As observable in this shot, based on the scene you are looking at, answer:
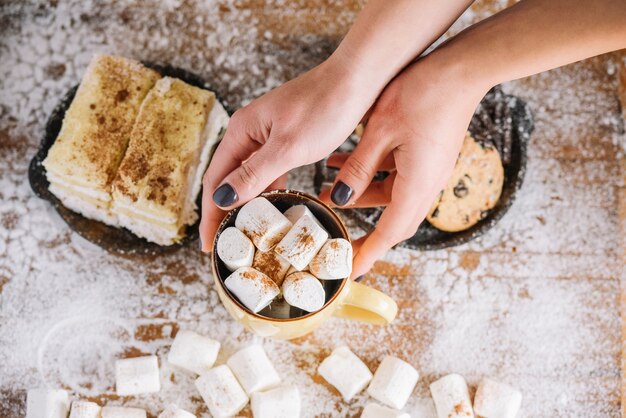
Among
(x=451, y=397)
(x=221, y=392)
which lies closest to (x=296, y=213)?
(x=221, y=392)

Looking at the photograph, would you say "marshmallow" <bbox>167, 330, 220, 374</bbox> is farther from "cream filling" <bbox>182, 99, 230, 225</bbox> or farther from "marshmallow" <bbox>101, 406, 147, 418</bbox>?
"cream filling" <bbox>182, 99, 230, 225</bbox>

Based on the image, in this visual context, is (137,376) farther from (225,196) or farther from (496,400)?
(496,400)

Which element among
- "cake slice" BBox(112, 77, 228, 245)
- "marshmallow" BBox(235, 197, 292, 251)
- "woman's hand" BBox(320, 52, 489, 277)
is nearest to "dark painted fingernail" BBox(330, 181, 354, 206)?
"woman's hand" BBox(320, 52, 489, 277)

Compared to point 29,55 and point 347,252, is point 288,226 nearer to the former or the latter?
point 347,252

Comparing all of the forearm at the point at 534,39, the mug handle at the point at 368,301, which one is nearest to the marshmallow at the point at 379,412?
the mug handle at the point at 368,301

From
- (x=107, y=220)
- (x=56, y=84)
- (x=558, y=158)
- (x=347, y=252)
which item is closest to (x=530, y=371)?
(x=558, y=158)
